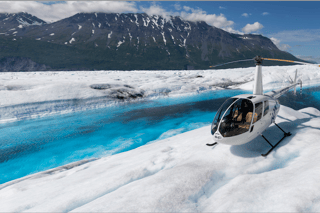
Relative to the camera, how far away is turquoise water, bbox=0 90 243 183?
11.0 metres

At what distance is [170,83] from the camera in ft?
109

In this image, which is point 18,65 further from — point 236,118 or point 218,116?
point 236,118

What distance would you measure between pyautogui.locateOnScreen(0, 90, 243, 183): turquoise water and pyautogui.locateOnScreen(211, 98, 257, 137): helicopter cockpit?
26.3ft

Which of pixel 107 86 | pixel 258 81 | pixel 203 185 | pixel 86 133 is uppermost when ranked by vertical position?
pixel 258 81

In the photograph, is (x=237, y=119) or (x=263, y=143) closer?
(x=237, y=119)

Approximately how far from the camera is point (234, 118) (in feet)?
19.9

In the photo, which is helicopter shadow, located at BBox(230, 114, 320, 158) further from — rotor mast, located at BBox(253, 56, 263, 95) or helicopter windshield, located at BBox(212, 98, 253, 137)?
rotor mast, located at BBox(253, 56, 263, 95)

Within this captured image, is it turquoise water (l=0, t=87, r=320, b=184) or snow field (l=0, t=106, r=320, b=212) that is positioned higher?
snow field (l=0, t=106, r=320, b=212)

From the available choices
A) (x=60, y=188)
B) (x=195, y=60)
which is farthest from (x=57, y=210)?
(x=195, y=60)

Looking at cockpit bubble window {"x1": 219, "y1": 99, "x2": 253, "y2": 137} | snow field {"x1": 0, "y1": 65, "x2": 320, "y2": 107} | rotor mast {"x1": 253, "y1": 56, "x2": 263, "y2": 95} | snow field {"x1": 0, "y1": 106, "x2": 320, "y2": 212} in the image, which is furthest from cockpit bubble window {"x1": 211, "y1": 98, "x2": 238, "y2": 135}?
snow field {"x1": 0, "y1": 65, "x2": 320, "y2": 107}

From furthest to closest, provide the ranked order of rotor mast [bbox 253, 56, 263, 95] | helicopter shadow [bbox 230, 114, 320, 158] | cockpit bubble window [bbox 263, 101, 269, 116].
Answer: rotor mast [bbox 253, 56, 263, 95] → cockpit bubble window [bbox 263, 101, 269, 116] → helicopter shadow [bbox 230, 114, 320, 158]

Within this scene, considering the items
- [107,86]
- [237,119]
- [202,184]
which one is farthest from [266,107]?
[107,86]

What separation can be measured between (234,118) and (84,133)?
13.1 m

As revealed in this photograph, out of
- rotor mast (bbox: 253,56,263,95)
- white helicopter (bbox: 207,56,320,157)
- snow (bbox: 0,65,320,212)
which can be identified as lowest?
snow (bbox: 0,65,320,212)
